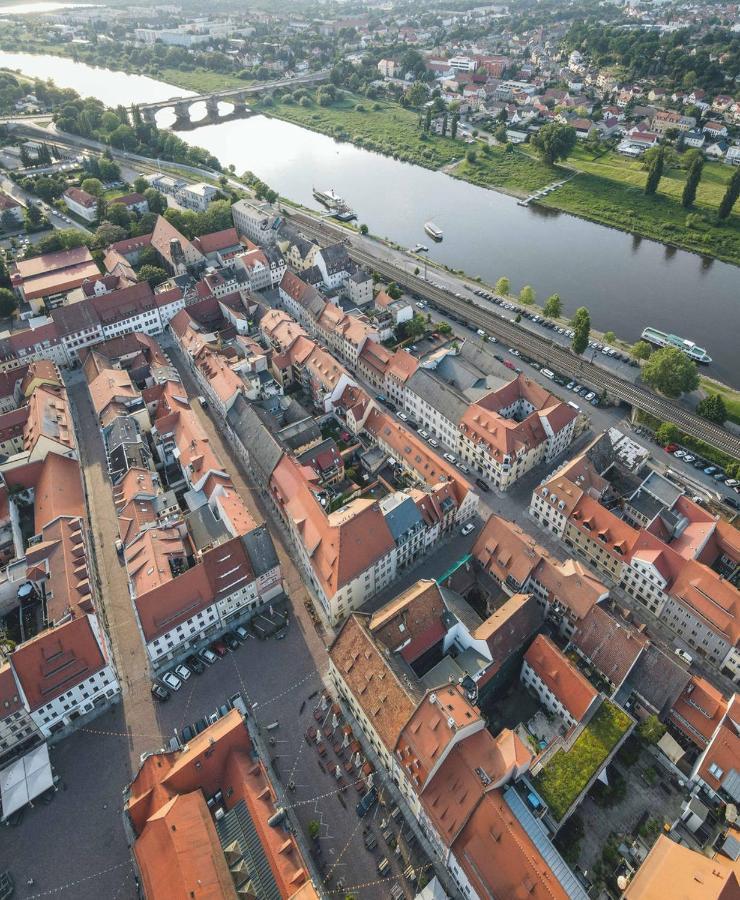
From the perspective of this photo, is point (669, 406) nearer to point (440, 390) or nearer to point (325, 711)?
point (440, 390)

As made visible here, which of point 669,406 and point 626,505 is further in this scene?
point 669,406

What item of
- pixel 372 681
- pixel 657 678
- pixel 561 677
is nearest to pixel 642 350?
pixel 657 678

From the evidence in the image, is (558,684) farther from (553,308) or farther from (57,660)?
(553,308)

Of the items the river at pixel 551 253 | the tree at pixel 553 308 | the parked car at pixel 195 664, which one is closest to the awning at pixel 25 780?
the parked car at pixel 195 664

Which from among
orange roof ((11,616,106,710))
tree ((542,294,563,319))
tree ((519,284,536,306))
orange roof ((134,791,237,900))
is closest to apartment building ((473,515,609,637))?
orange roof ((134,791,237,900))

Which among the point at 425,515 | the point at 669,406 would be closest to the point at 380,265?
the point at 669,406

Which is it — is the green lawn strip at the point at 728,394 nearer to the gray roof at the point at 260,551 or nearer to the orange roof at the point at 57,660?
the gray roof at the point at 260,551

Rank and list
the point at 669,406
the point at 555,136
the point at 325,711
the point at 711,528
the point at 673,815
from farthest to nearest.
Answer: the point at 555,136 → the point at 669,406 → the point at 711,528 → the point at 325,711 → the point at 673,815
